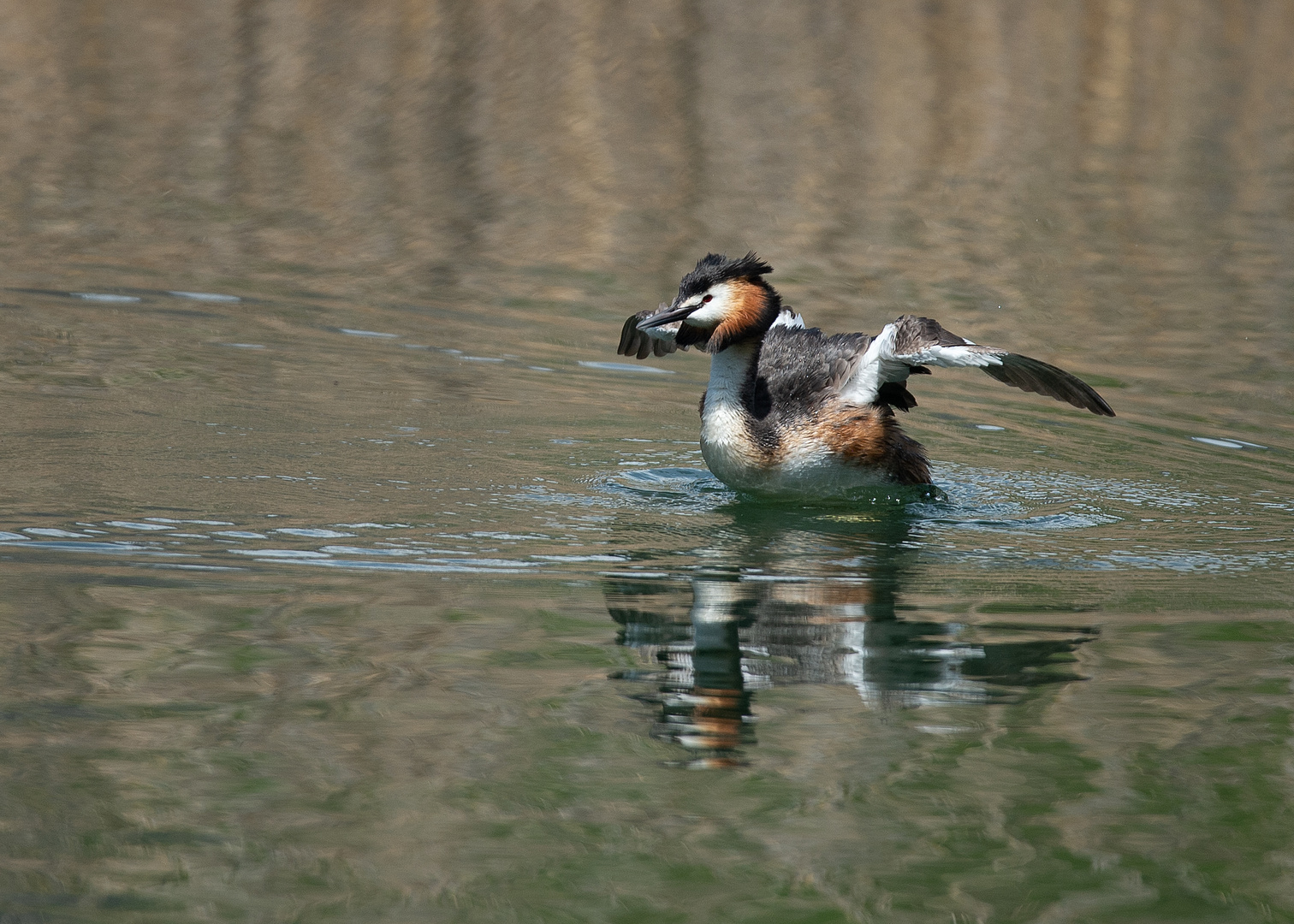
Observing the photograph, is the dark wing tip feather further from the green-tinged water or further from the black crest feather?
→ the black crest feather

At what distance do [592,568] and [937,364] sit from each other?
6.83 feet

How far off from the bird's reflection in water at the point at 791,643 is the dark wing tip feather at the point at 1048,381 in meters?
1.14

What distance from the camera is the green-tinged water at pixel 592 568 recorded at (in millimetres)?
4414

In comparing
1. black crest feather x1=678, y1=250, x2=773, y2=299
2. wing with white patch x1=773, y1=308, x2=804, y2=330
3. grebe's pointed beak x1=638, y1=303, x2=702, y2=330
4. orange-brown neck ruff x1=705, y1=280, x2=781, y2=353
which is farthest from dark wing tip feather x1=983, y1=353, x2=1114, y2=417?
wing with white patch x1=773, y1=308, x2=804, y2=330

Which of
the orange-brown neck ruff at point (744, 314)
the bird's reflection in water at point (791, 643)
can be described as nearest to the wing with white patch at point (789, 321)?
the orange-brown neck ruff at point (744, 314)

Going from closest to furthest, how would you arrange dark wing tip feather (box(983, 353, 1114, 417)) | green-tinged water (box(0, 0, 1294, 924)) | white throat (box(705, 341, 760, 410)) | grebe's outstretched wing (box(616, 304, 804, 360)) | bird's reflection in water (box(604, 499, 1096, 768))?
1. green-tinged water (box(0, 0, 1294, 924))
2. bird's reflection in water (box(604, 499, 1096, 768))
3. dark wing tip feather (box(983, 353, 1114, 417))
4. white throat (box(705, 341, 760, 410))
5. grebe's outstretched wing (box(616, 304, 804, 360))

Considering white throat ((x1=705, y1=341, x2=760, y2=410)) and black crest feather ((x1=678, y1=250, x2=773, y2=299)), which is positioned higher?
black crest feather ((x1=678, y1=250, x2=773, y2=299))

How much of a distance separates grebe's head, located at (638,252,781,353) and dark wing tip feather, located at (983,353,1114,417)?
1.16 m

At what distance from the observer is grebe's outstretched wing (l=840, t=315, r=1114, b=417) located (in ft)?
25.0

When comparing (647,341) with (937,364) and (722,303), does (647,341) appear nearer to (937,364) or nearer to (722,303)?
(722,303)

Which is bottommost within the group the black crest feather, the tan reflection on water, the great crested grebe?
the great crested grebe

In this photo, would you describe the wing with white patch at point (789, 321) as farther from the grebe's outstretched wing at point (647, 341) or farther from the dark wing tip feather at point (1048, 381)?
the dark wing tip feather at point (1048, 381)

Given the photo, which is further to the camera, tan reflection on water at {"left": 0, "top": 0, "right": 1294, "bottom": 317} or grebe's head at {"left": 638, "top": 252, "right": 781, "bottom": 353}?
tan reflection on water at {"left": 0, "top": 0, "right": 1294, "bottom": 317}

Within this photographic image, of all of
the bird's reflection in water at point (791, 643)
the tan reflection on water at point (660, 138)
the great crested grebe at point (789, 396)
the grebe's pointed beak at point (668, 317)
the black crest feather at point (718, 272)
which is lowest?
the bird's reflection in water at point (791, 643)
